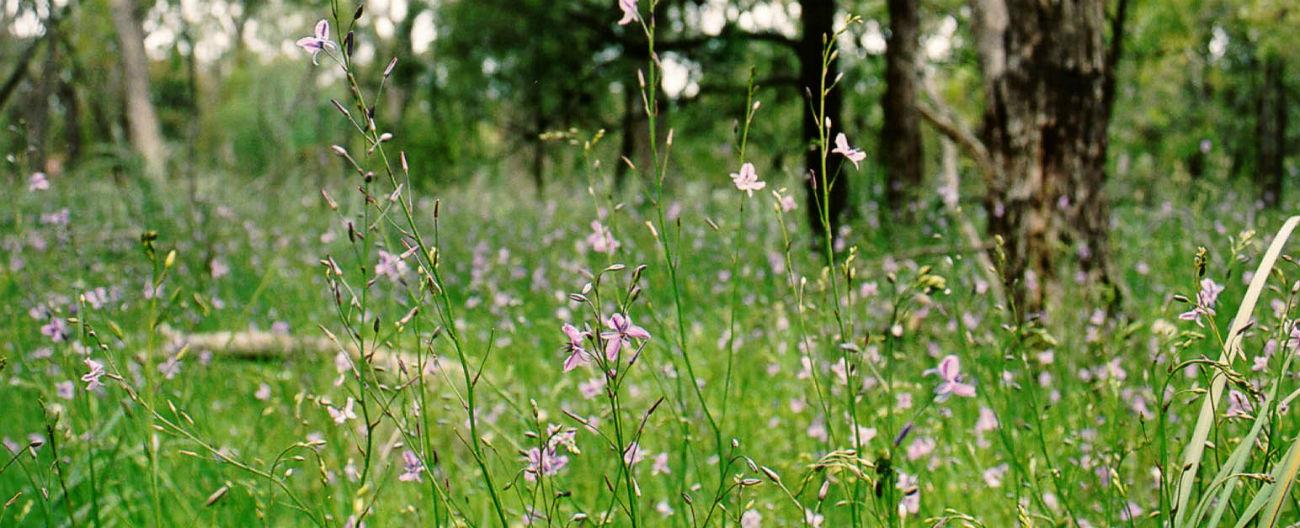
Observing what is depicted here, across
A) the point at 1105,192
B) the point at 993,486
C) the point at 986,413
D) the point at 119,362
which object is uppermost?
the point at 1105,192

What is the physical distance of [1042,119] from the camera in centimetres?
343

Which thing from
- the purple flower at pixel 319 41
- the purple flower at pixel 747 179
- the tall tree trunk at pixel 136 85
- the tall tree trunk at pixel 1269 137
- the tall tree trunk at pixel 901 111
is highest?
the tall tree trunk at pixel 136 85

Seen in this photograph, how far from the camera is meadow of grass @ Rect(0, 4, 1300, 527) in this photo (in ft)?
4.19

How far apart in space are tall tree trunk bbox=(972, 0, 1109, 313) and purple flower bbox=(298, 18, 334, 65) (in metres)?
2.67

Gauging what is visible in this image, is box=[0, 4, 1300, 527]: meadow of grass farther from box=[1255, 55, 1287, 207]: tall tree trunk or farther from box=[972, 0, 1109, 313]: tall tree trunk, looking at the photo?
box=[1255, 55, 1287, 207]: tall tree trunk

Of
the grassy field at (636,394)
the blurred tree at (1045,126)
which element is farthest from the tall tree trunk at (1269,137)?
the blurred tree at (1045,126)

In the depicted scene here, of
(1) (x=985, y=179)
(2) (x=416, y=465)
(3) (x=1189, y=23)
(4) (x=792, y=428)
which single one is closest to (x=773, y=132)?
(3) (x=1189, y=23)

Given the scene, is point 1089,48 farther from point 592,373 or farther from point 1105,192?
point 592,373

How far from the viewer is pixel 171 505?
252 cm

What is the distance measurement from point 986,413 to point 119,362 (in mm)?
2325

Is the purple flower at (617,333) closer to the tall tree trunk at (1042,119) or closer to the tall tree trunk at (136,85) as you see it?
the tall tree trunk at (1042,119)

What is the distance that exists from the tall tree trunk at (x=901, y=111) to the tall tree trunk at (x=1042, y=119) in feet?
5.94

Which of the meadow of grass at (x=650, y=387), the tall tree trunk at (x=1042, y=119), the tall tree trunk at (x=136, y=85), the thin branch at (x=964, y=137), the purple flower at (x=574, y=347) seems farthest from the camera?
the tall tree trunk at (x=136, y=85)

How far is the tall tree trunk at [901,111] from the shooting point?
543cm
